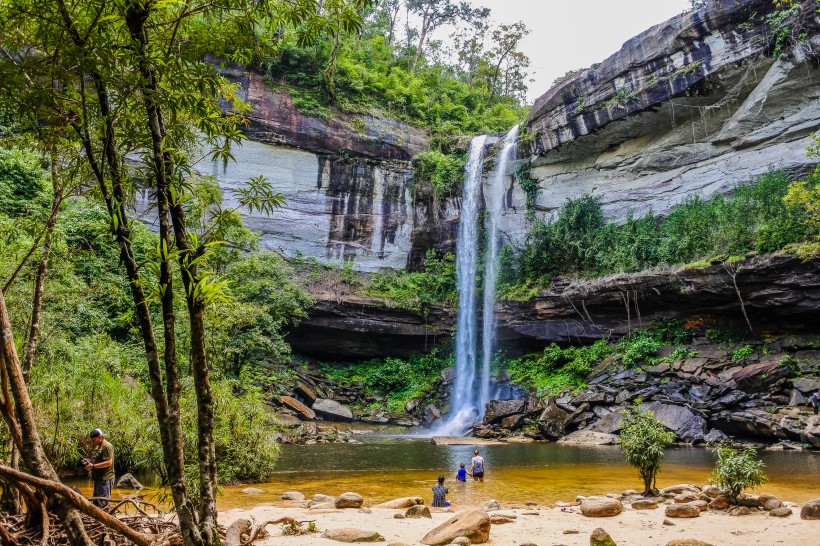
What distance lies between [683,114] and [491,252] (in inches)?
455

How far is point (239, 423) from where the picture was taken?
33.4 ft

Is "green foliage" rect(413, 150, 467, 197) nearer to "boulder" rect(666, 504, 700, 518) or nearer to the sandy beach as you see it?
the sandy beach

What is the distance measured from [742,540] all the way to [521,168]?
25755 mm

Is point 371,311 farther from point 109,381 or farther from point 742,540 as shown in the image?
point 742,540

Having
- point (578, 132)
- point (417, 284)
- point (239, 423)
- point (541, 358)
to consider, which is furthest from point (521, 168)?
point (239, 423)

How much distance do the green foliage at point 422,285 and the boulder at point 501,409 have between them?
26.6 feet

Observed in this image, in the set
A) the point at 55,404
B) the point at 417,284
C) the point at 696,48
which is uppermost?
the point at 696,48

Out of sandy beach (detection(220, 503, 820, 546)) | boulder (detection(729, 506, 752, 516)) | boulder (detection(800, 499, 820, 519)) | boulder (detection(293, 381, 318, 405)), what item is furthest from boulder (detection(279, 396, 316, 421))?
boulder (detection(800, 499, 820, 519))

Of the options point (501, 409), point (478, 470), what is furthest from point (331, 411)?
point (478, 470)

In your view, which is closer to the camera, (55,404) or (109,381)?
(55,404)

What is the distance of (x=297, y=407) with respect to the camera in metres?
22.5

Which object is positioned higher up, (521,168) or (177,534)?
(521,168)

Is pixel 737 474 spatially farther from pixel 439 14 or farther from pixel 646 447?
pixel 439 14

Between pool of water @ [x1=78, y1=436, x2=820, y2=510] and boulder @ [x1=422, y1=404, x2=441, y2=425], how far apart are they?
22.8 ft
